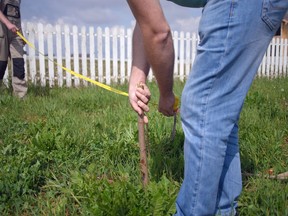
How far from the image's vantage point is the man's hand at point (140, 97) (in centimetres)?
145

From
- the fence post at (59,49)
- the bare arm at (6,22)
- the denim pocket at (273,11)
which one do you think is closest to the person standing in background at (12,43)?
the bare arm at (6,22)

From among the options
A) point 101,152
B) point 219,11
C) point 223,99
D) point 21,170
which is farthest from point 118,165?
point 219,11

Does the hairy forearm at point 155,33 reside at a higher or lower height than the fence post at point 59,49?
higher

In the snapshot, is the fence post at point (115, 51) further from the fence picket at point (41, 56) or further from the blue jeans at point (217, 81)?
the blue jeans at point (217, 81)

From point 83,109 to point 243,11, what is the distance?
3204 mm

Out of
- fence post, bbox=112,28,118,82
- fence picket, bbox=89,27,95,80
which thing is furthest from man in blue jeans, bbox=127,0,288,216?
fence post, bbox=112,28,118,82

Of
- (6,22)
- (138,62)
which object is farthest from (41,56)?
(138,62)

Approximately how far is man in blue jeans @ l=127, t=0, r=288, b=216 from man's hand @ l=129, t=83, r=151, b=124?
134 mm

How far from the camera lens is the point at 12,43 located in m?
4.64

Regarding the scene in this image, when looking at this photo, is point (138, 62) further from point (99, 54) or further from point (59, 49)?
point (99, 54)

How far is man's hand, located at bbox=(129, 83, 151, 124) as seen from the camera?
4.74 ft

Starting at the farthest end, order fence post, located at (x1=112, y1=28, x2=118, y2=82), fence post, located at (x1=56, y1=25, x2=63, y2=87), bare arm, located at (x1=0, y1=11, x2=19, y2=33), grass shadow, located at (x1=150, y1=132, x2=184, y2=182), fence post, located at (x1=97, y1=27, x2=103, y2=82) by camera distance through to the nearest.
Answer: fence post, located at (x1=112, y1=28, x2=118, y2=82), fence post, located at (x1=97, y1=27, x2=103, y2=82), fence post, located at (x1=56, y1=25, x2=63, y2=87), bare arm, located at (x1=0, y1=11, x2=19, y2=33), grass shadow, located at (x1=150, y1=132, x2=184, y2=182)

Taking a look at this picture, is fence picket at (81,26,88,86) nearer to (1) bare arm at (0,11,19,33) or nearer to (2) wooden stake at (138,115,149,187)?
(1) bare arm at (0,11,19,33)

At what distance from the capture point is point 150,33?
1.08 meters
